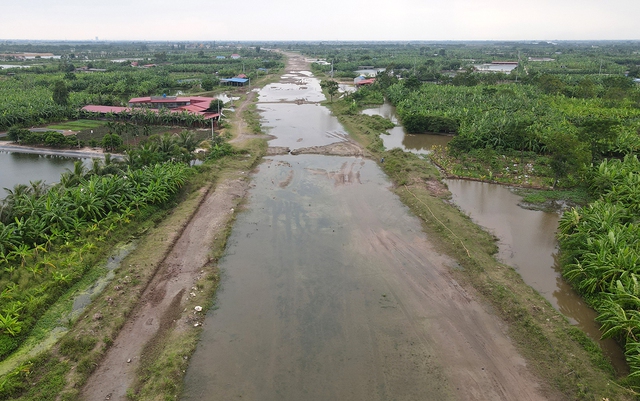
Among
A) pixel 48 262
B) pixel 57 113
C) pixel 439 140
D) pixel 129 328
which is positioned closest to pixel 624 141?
pixel 439 140

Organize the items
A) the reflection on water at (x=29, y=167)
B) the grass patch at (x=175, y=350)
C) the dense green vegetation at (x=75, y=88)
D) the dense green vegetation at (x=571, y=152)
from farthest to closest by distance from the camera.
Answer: the dense green vegetation at (x=75, y=88) → the reflection on water at (x=29, y=167) → the dense green vegetation at (x=571, y=152) → the grass patch at (x=175, y=350)

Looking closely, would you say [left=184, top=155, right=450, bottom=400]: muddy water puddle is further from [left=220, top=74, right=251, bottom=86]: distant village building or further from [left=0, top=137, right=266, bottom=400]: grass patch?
[left=220, top=74, right=251, bottom=86]: distant village building

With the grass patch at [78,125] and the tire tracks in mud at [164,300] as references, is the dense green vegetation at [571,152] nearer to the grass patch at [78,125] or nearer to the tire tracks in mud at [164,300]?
the tire tracks in mud at [164,300]

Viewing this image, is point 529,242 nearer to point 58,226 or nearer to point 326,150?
point 326,150

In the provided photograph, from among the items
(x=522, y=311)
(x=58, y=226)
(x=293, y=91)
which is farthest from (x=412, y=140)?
(x=293, y=91)

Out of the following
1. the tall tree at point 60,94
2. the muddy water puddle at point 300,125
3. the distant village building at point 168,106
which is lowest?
the muddy water puddle at point 300,125

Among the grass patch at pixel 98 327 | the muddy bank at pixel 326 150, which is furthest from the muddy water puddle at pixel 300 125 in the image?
the grass patch at pixel 98 327

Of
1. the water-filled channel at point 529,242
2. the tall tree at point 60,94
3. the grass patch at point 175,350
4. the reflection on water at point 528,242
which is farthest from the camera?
the tall tree at point 60,94

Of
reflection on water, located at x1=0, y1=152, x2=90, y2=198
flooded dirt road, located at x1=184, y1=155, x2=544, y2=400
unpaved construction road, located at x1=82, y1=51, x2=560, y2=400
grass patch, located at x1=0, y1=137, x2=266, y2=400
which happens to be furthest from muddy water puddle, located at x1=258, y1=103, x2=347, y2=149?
grass patch, located at x1=0, y1=137, x2=266, y2=400
